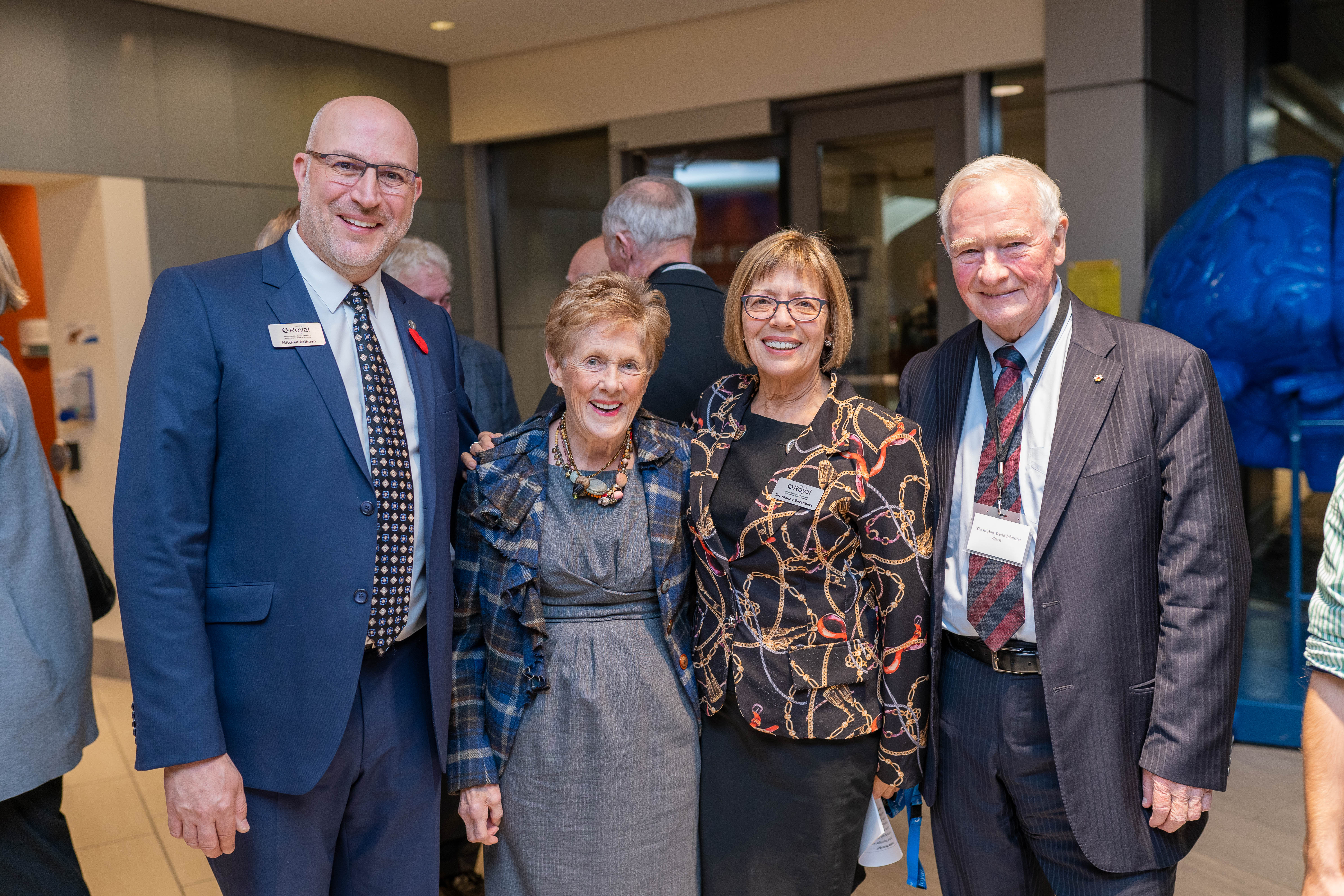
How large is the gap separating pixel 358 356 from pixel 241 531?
36 centimetres

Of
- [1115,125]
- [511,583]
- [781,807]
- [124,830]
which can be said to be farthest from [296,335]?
[1115,125]

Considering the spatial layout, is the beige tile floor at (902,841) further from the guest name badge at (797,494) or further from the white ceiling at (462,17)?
the white ceiling at (462,17)

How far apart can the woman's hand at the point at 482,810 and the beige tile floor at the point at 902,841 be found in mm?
1358

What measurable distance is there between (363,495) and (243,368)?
0.28 metres

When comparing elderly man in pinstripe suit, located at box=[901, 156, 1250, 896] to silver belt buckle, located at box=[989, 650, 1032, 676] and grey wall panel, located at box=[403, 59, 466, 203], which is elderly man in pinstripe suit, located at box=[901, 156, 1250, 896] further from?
grey wall panel, located at box=[403, 59, 466, 203]

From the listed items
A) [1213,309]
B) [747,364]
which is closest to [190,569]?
[747,364]

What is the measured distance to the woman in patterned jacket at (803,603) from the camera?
1.84 metres

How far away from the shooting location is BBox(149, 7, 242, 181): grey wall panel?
540cm

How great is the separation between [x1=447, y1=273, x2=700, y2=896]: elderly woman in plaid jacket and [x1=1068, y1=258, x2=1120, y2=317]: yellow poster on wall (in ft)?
11.1

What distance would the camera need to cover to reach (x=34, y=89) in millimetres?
4879

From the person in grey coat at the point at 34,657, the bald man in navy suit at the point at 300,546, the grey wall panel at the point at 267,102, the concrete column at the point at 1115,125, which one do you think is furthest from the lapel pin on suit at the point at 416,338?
the grey wall panel at the point at 267,102

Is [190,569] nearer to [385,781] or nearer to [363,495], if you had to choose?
[363,495]

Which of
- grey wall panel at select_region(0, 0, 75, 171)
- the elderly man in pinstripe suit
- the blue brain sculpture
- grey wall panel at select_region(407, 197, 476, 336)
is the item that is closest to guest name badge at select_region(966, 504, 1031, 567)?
the elderly man in pinstripe suit

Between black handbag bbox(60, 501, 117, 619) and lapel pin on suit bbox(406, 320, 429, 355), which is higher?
lapel pin on suit bbox(406, 320, 429, 355)
